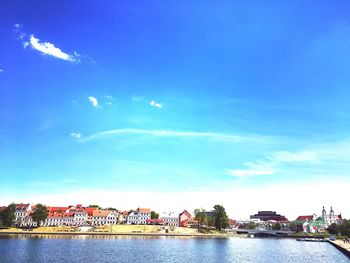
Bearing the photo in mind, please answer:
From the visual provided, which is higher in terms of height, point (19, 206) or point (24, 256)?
point (19, 206)

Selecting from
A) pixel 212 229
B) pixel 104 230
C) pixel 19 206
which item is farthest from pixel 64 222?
pixel 212 229

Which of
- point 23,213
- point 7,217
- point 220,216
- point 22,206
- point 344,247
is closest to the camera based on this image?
point 344,247

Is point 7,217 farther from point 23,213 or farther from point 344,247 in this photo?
point 344,247

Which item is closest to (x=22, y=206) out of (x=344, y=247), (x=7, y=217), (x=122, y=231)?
(x=7, y=217)

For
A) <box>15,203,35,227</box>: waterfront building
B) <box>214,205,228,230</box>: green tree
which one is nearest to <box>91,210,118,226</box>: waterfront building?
<box>15,203,35,227</box>: waterfront building

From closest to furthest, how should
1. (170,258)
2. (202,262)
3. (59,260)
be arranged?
(59,260) → (202,262) → (170,258)

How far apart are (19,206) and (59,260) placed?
15142 cm

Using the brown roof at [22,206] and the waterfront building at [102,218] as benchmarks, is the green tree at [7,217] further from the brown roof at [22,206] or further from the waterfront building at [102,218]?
the waterfront building at [102,218]

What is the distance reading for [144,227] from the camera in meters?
174

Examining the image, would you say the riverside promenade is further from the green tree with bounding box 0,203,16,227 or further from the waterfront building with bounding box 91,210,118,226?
the green tree with bounding box 0,203,16,227

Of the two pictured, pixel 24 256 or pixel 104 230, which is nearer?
pixel 24 256

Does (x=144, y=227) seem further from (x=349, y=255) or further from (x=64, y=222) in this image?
(x=349, y=255)

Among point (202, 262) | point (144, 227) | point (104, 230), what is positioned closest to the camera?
point (202, 262)

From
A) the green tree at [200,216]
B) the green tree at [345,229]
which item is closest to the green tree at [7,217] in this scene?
the green tree at [200,216]
